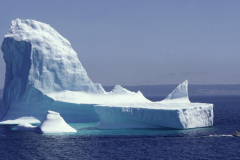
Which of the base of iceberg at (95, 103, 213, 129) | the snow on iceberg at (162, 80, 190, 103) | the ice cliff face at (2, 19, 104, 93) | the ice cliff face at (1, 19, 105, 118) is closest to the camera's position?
the base of iceberg at (95, 103, 213, 129)

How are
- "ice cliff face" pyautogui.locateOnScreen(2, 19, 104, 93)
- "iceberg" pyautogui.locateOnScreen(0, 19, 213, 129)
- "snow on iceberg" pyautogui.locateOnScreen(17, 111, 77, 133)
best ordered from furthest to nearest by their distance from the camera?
"ice cliff face" pyautogui.locateOnScreen(2, 19, 104, 93) < "iceberg" pyautogui.locateOnScreen(0, 19, 213, 129) < "snow on iceberg" pyautogui.locateOnScreen(17, 111, 77, 133)

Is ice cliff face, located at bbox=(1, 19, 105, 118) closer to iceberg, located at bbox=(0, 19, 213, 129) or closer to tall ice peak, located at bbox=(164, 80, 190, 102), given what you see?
iceberg, located at bbox=(0, 19, 213, 129)

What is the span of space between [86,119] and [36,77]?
6048mm

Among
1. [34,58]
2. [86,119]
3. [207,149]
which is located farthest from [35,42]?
[207,149]

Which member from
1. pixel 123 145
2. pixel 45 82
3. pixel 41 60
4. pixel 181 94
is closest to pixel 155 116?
pixel 123 145

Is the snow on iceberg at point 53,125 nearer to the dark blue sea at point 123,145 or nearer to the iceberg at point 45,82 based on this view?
the dark blue sea at point 123,145

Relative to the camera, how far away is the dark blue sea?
23.4m

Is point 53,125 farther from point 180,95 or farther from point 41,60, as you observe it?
point 180,95

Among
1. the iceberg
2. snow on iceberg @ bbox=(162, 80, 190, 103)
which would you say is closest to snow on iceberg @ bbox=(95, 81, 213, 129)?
the iceberg

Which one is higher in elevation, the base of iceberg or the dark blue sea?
the base of iceberg

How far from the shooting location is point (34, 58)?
127 feet

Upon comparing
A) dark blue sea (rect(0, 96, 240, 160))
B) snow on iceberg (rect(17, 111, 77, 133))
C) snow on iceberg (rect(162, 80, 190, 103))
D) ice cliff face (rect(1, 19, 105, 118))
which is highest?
ice cliff face (rect(1, 19, 105, 118))

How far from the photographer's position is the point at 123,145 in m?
26.2

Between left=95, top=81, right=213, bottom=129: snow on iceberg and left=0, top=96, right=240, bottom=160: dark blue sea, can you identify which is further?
left=95, top=81, right=213, bottom=129: snow on iceberg
